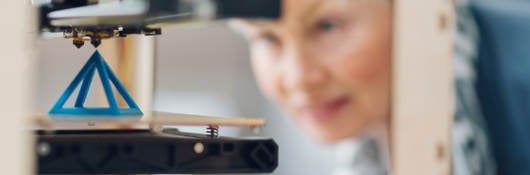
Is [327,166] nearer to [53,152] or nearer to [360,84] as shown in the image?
[360,84]

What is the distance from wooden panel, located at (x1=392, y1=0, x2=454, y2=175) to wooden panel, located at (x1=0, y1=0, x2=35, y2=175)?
0.31m

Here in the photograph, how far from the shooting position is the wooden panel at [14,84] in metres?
0.70

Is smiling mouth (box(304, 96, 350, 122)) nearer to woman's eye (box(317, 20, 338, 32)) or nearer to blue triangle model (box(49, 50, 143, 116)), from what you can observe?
woman's eye (box(317, 20, 338, 32))

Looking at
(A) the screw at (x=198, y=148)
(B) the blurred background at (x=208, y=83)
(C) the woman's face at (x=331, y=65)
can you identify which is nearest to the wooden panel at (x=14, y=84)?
(B) the blurred background at (x=208, y=83)

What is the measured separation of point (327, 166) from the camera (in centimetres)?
79

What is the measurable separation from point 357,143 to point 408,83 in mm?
70

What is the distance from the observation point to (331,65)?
31.2 inches

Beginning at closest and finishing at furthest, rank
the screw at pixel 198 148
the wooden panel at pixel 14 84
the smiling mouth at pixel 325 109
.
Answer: the wooden panel at pixel 14 84
the smiling mouth at pixel 325 109
the screw at pixel 198 148

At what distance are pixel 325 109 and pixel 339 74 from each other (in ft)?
0.11

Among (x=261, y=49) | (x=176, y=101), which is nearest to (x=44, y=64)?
(x=176, y=101)

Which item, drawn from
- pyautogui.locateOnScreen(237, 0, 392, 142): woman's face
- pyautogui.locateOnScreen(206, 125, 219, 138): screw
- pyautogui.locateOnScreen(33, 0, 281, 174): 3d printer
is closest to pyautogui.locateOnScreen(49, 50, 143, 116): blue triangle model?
pyautogui.locateOnScreen(33, 0, 281, 174): 3d printer

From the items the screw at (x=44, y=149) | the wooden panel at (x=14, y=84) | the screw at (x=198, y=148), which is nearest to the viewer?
the wooden panel at (x=14, y=84)

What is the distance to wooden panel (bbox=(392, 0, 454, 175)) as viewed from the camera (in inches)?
31.0

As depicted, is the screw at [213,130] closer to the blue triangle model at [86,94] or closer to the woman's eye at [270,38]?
the blue triangle model at [86,94]
